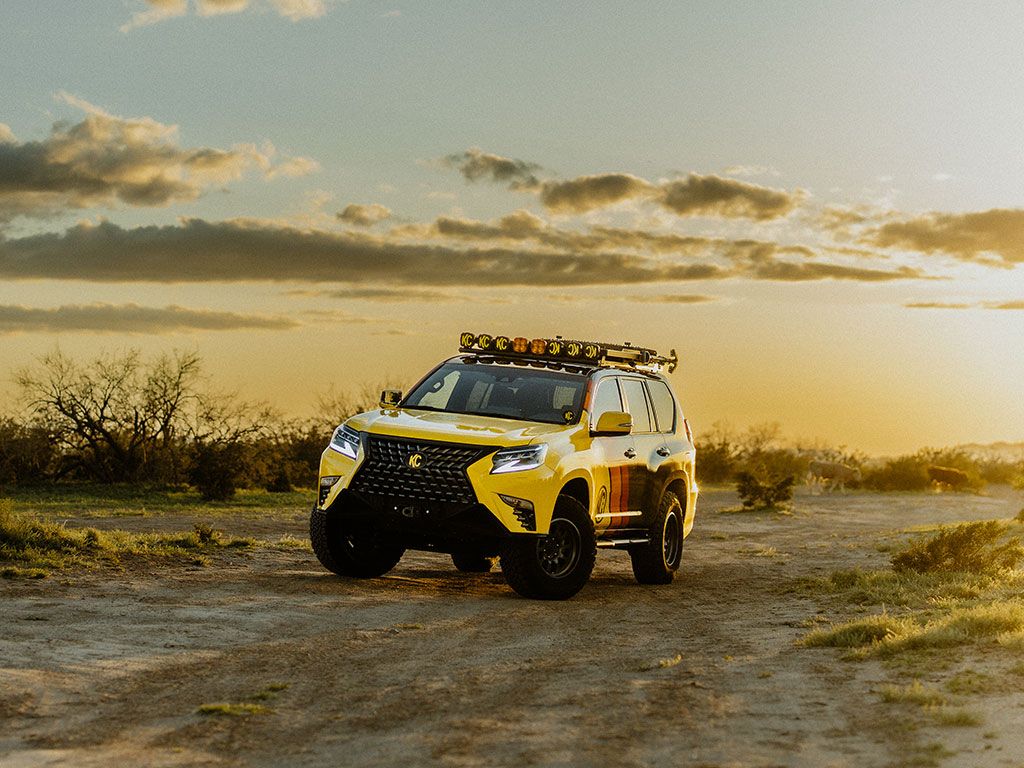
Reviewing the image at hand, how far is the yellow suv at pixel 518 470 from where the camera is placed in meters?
13.5

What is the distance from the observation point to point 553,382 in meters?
15.0

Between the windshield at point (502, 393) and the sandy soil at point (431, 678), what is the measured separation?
1928 millimetres

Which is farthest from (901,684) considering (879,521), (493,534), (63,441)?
(63,441)

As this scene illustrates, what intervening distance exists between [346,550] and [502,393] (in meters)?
2.38

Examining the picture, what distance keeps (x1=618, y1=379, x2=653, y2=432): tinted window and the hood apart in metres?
1.52

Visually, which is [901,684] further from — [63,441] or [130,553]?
[63,441]

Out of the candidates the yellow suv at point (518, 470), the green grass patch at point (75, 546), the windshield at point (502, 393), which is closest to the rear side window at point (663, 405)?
the yellow suv at point (518, 470)

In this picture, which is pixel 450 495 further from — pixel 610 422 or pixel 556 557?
pixel 610 422

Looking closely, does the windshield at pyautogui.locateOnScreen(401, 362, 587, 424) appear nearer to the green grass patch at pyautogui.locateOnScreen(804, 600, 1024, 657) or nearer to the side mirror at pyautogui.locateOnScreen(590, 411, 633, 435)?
the side mirror at pyautogui.locateOnScreen(590, 411, 633, 435)

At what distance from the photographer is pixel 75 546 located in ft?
53.6

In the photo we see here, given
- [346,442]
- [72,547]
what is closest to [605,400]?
[346,442]

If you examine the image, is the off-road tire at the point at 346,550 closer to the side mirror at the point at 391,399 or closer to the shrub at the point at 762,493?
the side mirror at the point at 391,399

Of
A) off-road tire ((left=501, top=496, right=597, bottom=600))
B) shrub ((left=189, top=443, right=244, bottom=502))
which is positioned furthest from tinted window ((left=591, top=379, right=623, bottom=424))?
shrub ((left=189, top=443, right=244, bottom=502))

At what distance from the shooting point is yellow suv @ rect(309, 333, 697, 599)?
13477mm
